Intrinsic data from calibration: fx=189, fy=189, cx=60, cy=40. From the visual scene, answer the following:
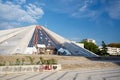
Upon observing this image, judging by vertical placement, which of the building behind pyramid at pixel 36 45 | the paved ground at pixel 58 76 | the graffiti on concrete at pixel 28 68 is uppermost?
the building behind pyramid at pixel 36 45

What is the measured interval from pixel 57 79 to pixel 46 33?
27469 millimetres

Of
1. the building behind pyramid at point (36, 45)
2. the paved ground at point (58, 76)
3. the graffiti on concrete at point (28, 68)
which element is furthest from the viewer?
the building behind pyramid at point (36, 45)

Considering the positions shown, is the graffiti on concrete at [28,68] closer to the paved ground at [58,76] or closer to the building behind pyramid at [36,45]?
the paved ground at [58,76]

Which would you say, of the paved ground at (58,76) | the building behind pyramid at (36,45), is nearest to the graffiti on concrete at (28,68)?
the paved ground at (58,76)

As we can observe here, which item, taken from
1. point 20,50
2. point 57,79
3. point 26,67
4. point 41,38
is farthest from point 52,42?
point 57,79

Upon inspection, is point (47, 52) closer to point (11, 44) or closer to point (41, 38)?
point (41, 38)

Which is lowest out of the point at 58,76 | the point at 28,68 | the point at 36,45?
the point at 58,76

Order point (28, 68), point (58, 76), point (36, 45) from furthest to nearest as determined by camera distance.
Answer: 1. point (36, 45)
2. point (28, 68)
3. point (58, 76)

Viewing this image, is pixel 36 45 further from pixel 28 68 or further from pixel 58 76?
pixel 58 76

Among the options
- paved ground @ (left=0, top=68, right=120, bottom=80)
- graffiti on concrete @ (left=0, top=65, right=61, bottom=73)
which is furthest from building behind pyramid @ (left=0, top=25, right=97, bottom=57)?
paved ground @ (left=0, top=68, right=120, bottom=80)

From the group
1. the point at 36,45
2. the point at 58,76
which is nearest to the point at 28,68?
the point at 58,76

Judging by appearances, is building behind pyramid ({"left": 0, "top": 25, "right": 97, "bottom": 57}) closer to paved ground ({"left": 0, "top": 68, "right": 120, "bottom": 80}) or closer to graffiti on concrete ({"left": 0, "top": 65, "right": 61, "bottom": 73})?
graffiti on concrete ({"left": 0, "top": 65, "right": 61, "bottom": 73})

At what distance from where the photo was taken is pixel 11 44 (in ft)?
102

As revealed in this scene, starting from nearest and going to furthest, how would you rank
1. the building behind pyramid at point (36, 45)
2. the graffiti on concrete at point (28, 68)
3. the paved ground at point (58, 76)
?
the paved ground at point (58, 76)
the graffiti on concrete at point (28, 68)
the building behind pyramid at point (36, 45)
